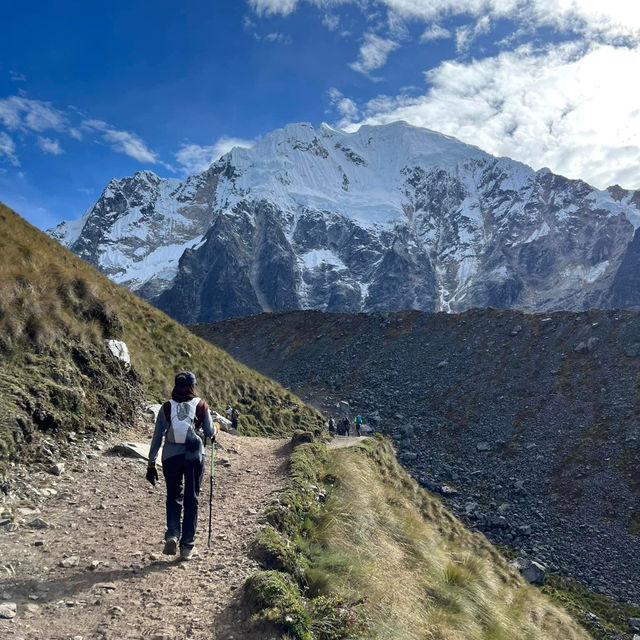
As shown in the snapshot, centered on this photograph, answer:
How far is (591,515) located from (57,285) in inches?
962

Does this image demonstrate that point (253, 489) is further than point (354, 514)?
Yes

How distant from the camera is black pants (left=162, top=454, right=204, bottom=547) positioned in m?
6.01

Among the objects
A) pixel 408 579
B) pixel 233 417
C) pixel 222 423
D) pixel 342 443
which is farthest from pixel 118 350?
pixel 408 579

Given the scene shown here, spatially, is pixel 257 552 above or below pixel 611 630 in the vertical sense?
above

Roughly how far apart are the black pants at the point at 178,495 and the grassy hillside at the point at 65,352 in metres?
3.28

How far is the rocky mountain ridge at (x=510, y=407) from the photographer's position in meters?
22.5

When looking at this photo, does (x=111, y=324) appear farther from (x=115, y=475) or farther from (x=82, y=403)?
(x=115, y=475)

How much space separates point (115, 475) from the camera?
29.1 feet

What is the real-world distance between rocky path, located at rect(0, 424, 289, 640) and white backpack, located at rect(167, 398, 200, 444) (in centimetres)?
142

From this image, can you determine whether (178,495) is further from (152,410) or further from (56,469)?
(152,410)

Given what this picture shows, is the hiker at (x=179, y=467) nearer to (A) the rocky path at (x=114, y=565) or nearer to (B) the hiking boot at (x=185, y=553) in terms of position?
(B) the hiking boot at (x=185, y=553)

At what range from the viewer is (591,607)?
1750cm

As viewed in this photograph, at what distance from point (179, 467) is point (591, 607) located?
1816 centimetres

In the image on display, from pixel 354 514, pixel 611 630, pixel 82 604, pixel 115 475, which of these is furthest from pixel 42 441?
pixel 611 630
